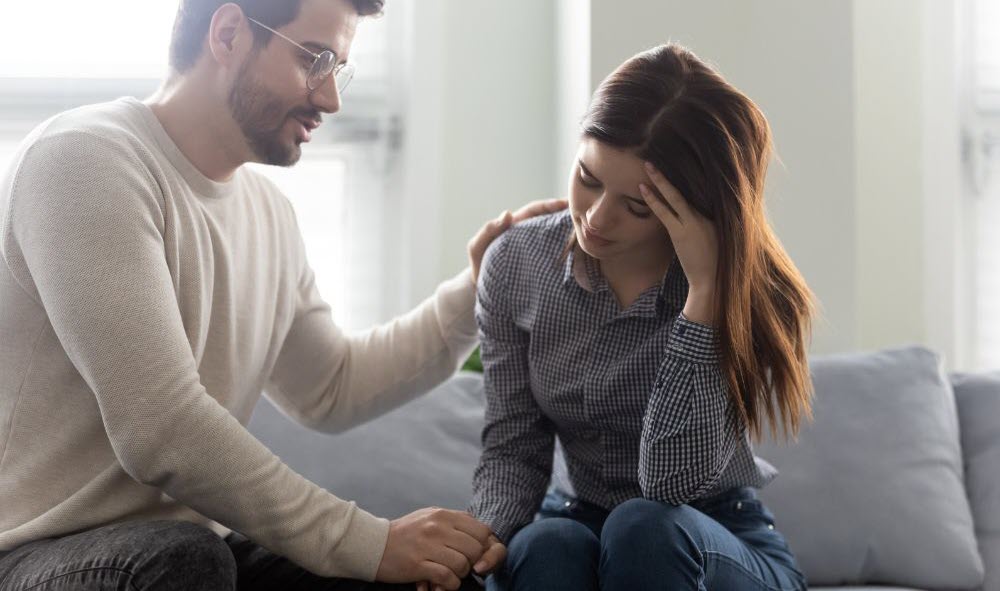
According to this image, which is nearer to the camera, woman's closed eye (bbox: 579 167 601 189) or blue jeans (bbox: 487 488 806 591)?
blue jeans (bbox: 487 488 806 591)

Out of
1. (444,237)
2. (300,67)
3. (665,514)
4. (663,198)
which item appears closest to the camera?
(665,514)

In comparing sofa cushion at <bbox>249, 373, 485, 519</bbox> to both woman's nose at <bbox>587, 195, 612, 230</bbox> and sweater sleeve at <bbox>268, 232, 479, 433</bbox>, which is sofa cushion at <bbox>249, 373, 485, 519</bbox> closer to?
sweater sleeve at <bbox>268, 232, 479, 433</bbox>

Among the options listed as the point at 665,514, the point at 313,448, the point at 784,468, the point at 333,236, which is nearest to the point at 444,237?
the point at 333,236

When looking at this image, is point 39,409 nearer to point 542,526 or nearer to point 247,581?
point 247,581

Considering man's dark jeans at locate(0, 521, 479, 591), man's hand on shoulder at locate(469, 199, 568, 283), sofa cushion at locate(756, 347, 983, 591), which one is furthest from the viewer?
sofa cushion at locate(756, 347, 983, 591)

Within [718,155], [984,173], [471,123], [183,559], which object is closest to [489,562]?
[183,559]

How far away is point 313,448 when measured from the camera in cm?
183

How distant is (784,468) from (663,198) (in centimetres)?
68

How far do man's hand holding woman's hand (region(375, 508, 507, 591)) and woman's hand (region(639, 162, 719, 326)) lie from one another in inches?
15.5

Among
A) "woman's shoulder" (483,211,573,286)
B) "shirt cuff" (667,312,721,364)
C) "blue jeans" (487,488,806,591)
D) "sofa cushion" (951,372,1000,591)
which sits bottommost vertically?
"sofa cushion" (951,372,1000,591)

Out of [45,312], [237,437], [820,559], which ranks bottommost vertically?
[820,559]

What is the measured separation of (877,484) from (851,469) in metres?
0.05

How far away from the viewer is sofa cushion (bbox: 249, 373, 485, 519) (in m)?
1.80

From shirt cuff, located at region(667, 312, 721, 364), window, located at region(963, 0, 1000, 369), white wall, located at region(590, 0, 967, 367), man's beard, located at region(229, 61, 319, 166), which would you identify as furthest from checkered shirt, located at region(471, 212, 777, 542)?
window, located at region(963, 0, 1000, 369)
